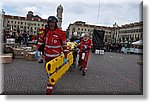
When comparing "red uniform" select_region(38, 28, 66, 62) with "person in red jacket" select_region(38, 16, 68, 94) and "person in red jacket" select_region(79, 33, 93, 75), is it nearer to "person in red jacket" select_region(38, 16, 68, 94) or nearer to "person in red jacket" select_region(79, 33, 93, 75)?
"person in red jacket" select_region(38, 16, 68, 94)

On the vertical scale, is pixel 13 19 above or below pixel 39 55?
above

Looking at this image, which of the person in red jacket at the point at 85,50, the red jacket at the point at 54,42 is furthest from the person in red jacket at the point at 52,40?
the person in red jacket at the point at 85,50

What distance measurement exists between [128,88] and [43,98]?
269cm

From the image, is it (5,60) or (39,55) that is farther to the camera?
(5,60)

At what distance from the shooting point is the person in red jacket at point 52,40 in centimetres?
450

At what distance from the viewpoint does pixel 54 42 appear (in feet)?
15.0

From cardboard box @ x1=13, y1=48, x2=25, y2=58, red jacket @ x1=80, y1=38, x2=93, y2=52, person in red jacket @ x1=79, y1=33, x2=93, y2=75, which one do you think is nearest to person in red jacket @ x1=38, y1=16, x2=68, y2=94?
person in red jacket @ x1=79, y1=33, x2=93, y2=75

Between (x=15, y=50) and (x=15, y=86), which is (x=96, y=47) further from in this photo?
(x=15, y=86)

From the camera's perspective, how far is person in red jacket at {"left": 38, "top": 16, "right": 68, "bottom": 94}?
4.50m

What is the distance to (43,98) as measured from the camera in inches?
158

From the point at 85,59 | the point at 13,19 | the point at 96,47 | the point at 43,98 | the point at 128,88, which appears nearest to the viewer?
the point at 43,98

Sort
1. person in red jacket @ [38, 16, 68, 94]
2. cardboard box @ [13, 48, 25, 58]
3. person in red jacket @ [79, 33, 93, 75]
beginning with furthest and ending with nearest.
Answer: cardboard box @ [13, 48, 25, 58], person in red jacket @ [79, 33, 93, 75], person in red jacket @ [38, 16, 68, 94]

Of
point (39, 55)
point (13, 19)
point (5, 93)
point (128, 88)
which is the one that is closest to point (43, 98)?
point (5, 93)

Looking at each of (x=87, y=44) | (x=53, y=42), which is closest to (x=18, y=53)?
(x=87, y=44)
